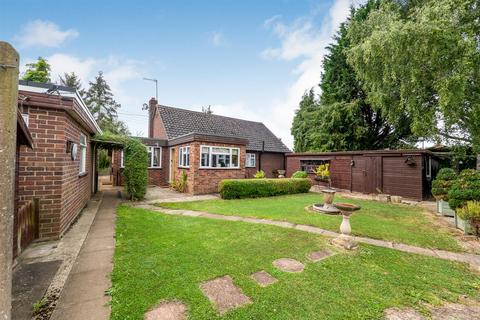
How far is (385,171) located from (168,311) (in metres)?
13.5

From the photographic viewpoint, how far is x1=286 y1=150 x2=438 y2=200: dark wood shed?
11.1 meters

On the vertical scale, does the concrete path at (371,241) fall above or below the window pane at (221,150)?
below

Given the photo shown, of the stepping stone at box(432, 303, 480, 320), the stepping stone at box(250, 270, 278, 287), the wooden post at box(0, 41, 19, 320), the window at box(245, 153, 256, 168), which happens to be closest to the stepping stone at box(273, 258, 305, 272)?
the stepping stone at box(250, 270, 278, 287)

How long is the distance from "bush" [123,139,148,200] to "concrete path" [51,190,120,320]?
13.5 feet

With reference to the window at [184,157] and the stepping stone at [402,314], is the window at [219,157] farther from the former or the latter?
the stepping stone at [402,314]

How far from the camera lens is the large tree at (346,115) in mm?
18172

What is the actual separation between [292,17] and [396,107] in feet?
23.9

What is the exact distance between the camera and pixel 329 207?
8008mm

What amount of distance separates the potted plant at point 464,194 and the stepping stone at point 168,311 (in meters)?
7.40

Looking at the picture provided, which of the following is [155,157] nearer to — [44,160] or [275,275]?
[44,160]

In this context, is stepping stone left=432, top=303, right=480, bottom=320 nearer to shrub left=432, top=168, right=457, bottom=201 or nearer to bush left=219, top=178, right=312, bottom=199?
shrub left=432, top=168, right=457, bottom=201

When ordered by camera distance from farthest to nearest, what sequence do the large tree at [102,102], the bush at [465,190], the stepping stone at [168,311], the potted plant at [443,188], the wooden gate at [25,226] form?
1. the large tree at [102,102]
2. the potted plant at [443,188]
3. the bush at [465,190]
4. the wooden gate at [25,226]
5. the stepping stone at [168,311]

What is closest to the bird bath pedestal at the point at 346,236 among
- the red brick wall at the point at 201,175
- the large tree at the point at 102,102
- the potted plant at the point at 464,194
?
the potted plant at the point at 464,194

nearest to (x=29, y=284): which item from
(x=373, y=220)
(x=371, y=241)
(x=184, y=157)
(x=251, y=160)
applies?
(x=371, y=241)
